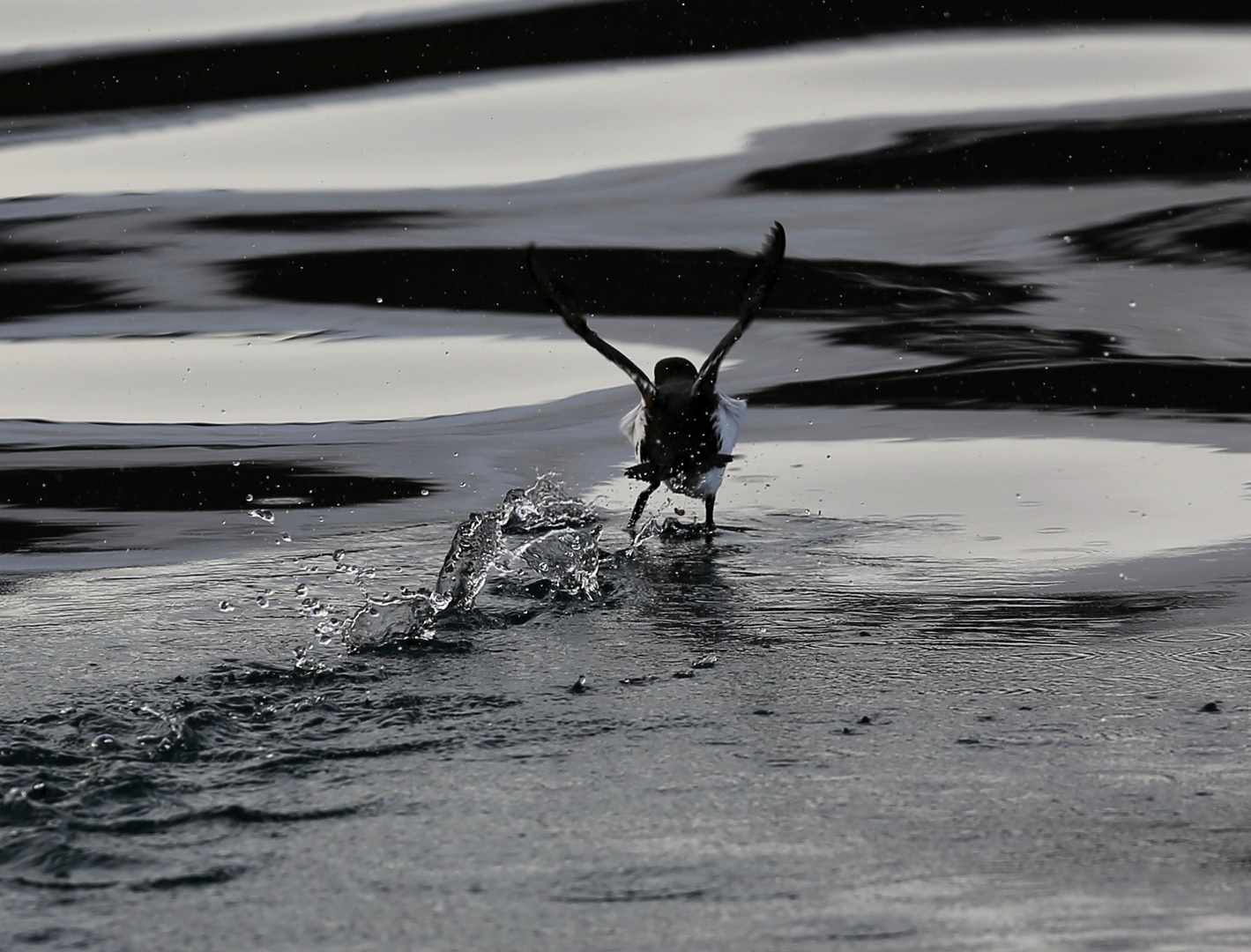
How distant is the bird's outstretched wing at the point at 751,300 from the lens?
6.54m

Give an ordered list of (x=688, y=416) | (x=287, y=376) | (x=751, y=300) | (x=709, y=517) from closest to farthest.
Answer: (x=709, y=517) < (x=688, y=416) < (x=751, y=300) < (x=287, y=376)

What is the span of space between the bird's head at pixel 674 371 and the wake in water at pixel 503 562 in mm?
851

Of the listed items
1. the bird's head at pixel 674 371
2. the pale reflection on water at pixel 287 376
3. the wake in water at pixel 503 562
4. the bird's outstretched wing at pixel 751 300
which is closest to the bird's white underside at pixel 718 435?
the bird's outstretched wing at pixel 751 300

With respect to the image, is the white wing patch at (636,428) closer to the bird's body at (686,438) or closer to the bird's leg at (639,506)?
the bird's body at (686,438)

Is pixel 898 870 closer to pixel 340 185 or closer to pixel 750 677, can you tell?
pixel 750 677

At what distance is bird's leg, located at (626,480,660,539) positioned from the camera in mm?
6453

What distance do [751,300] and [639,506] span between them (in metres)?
0.88

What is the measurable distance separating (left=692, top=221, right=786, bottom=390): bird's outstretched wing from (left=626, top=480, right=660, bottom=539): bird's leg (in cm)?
40

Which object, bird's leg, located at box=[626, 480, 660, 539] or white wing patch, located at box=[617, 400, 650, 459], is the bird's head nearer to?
white wing patch, located at box=[617, 400, 650, 459]

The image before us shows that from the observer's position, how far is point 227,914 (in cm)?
307

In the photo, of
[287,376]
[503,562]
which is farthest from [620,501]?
[287,376]

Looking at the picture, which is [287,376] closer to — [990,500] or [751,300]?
[751,300]

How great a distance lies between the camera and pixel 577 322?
22.3 ft

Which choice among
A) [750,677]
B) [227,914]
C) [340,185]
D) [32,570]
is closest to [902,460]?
[750,677]
